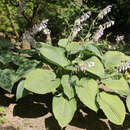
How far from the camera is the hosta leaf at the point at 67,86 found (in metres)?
2.96

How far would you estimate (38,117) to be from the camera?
3285 millimetres

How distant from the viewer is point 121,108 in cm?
303

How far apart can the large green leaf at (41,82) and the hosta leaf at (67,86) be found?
10 cm

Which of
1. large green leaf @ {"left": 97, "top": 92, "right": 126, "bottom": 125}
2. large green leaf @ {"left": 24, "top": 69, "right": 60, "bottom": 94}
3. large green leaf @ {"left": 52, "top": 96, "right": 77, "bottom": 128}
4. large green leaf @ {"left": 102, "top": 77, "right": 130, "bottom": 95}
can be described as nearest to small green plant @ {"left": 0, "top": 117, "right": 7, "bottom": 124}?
large green leaf @ {"left": 24, "top": 69, "right": 60, "bottom": 94}

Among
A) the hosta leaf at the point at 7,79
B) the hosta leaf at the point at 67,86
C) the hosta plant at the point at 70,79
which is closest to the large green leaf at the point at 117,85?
the hosta plant at the point at 70,79

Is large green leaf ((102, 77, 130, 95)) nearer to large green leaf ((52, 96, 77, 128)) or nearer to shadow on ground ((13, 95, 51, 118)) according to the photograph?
large green leaf ((52, 96, 77, 128))

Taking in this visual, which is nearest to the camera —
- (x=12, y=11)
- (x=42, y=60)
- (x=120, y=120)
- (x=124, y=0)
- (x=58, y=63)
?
(x=120, y=120)

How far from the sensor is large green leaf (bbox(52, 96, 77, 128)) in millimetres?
2805

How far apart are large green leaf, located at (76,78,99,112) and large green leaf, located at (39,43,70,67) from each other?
0.39 m

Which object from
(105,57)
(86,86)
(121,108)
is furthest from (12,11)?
(121,108)

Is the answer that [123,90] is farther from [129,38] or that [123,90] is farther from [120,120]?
[129,38]

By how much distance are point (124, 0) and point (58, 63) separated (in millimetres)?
8175

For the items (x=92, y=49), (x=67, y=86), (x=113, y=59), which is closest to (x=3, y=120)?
(x=67, y=86)

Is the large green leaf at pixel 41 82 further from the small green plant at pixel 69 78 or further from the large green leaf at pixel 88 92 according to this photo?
the large green leaf at pixel 88 92
